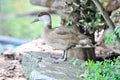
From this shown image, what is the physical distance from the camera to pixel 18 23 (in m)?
14.2

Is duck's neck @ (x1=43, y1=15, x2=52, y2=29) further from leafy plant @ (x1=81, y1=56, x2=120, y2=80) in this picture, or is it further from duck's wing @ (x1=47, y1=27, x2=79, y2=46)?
leafy plant @ (x1=81, y1=56, x2=120, y2=80)

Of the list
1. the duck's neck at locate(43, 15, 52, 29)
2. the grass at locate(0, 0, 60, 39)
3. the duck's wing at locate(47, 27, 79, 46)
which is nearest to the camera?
the duck's wing at locate(47, 27, 79, 46)

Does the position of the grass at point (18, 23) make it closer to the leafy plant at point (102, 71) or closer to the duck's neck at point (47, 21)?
the duck's neck at point (47, 21)

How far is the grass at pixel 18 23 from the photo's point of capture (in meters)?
13.8

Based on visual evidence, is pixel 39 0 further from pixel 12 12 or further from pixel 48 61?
pixel 12 12

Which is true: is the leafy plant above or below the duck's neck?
below

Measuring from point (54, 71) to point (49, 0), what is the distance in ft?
6.82

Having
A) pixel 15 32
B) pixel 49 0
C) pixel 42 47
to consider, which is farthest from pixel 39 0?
pixel 15 32

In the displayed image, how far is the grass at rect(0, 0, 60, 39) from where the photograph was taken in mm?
13768

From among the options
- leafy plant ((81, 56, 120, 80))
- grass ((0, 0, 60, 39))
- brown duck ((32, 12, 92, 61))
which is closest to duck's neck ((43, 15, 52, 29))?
brown duck ((32, 12, 92, 61))

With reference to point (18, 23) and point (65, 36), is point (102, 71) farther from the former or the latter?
point (18, 23)

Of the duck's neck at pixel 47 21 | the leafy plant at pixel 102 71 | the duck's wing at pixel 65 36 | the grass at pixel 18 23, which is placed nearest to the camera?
the leafy plant at pixel 102 71

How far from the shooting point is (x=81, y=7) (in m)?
6.07

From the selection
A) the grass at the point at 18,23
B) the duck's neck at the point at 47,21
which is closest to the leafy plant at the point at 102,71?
the duck's neck at the point at 47,21
